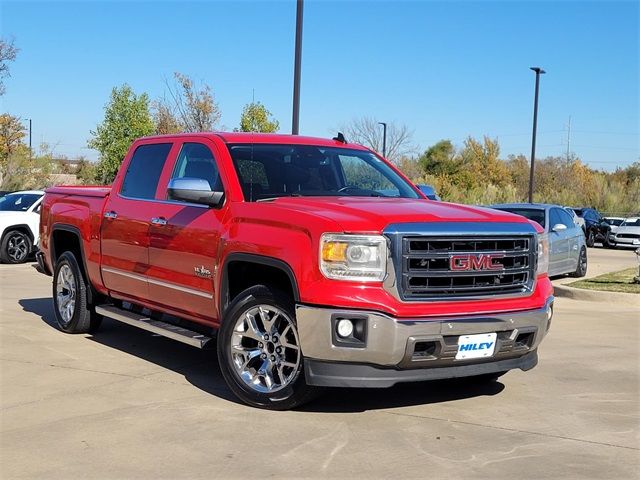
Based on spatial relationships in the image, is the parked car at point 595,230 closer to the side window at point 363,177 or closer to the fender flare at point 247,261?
the side window at point 363,177

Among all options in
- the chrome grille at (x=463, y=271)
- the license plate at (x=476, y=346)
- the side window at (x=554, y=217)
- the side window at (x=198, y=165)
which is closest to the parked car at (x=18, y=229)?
the side window at (x=554, y=217)

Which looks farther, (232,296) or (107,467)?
(232,296)

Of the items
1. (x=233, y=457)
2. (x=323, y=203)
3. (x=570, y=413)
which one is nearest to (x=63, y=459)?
(x=233, y=457)

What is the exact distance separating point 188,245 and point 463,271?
7.25 feet

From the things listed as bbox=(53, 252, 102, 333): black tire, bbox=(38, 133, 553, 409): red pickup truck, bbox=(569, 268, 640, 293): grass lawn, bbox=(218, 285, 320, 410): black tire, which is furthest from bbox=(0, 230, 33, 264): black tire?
bbox=(218, 285, 320, 410): black tire

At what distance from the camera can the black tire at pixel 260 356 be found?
Result: 17.6 feet

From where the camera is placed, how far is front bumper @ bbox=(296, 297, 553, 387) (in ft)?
16.3

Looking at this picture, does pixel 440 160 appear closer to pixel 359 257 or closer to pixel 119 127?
pixel 119 127

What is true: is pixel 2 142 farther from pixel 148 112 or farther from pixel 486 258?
pixel 486 258

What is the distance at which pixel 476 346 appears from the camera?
17.3 ft

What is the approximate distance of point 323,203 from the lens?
5.71 m

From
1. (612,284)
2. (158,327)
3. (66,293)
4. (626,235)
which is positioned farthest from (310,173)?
(626,235)

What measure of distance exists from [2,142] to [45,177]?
16315 mm

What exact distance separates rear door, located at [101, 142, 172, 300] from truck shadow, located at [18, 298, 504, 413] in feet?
2.13
